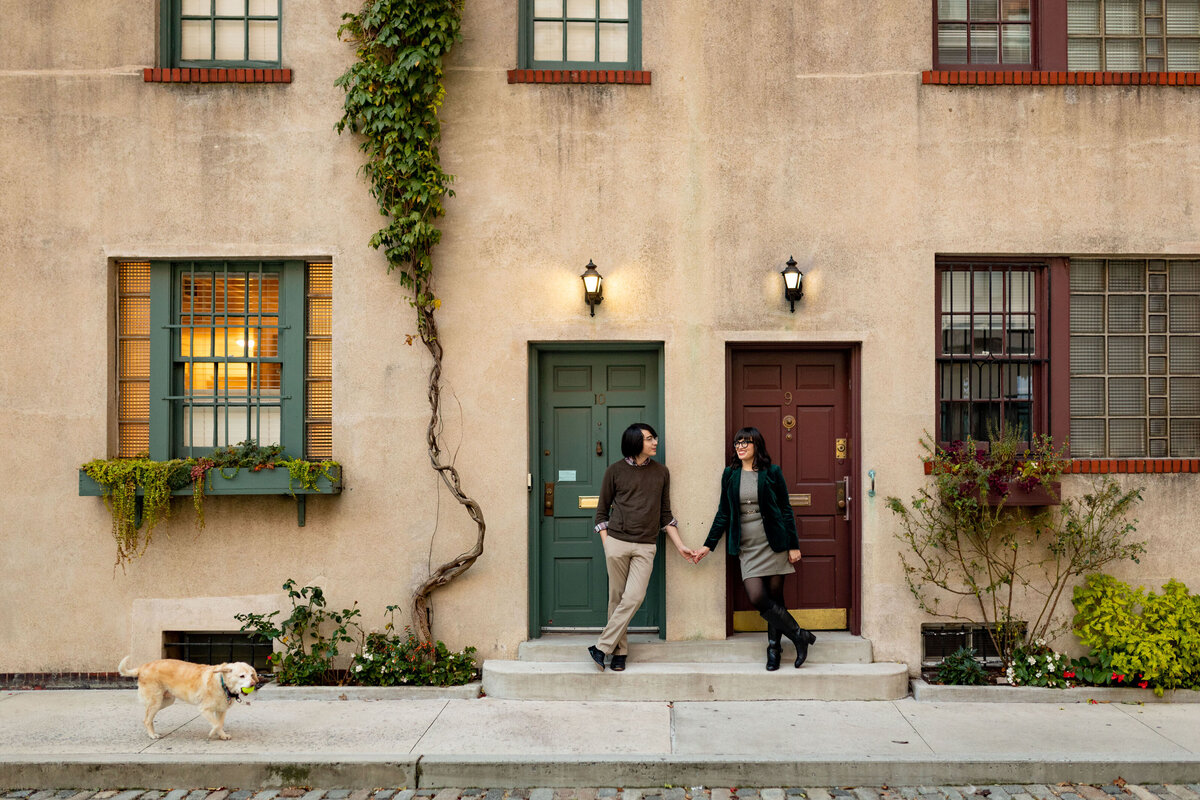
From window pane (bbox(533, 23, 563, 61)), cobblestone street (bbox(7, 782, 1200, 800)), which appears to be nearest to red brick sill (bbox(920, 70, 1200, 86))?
window pane (bbox(533, 23, 563, 61))

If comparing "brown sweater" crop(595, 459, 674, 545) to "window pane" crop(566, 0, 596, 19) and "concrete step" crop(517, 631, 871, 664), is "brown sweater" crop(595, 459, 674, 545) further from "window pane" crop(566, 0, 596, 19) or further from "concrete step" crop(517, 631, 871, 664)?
"window pane" crop(566, 0, 596, 19)

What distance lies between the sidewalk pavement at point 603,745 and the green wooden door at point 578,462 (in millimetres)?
962

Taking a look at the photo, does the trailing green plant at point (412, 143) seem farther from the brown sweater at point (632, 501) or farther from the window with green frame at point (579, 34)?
the brown sweater at point (632, 501)

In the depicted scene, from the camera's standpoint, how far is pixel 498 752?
17.3 ft

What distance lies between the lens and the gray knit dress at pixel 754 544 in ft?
21.1

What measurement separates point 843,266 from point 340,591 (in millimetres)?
4890

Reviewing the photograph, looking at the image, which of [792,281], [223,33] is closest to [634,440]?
[792,281]

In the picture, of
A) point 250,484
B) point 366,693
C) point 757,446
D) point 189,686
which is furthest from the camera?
point 250,484

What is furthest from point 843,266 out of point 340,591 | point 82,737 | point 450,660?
point 82,737

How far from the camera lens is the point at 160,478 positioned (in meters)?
6.52

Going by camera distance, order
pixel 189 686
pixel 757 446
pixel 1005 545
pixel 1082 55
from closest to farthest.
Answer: pixel 189 686
pixel 757 446
pixel 1005 545
pixel 1082 55

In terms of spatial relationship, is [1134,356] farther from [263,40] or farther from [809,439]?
[263,40]

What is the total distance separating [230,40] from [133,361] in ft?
9.29

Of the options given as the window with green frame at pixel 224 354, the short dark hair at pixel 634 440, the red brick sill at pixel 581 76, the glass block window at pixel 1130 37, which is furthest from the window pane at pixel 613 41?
the glass block window at pixel 1130 37
